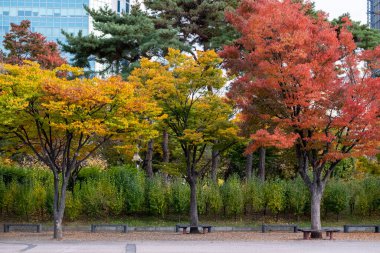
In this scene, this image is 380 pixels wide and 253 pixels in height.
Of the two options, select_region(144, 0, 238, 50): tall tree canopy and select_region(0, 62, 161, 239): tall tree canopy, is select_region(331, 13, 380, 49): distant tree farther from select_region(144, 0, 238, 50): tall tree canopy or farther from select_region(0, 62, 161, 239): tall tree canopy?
select_region(0, 62, 161, 239): tall tree canopy

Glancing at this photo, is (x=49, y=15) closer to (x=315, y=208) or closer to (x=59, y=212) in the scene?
(x=59, y=212)

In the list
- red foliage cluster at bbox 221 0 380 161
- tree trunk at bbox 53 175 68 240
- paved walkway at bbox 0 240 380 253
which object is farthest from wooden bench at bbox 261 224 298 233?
tree trunk at bbox 53 175 68 240

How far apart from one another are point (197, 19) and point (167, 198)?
32.8 ft

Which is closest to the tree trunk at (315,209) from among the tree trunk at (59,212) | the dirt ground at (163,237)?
the dirt ground at (163,237)

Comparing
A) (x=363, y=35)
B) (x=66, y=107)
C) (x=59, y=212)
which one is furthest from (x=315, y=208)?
(x=363, y=35)

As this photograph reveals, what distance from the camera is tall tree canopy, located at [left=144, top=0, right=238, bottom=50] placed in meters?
31.4

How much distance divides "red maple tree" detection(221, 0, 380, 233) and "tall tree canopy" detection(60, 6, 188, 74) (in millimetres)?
8760

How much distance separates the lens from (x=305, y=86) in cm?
2016

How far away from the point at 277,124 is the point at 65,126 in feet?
24.3

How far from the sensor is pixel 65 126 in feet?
67.6

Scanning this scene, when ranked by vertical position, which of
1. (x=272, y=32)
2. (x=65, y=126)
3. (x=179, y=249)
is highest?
(x=272, y=32)

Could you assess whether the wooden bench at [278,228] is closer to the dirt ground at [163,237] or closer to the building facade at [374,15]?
the dirt ground at [163,237]

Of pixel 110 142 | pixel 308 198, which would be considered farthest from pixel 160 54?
pixel 308 198

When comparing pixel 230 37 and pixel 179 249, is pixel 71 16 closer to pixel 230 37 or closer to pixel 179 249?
pixel 230 37
